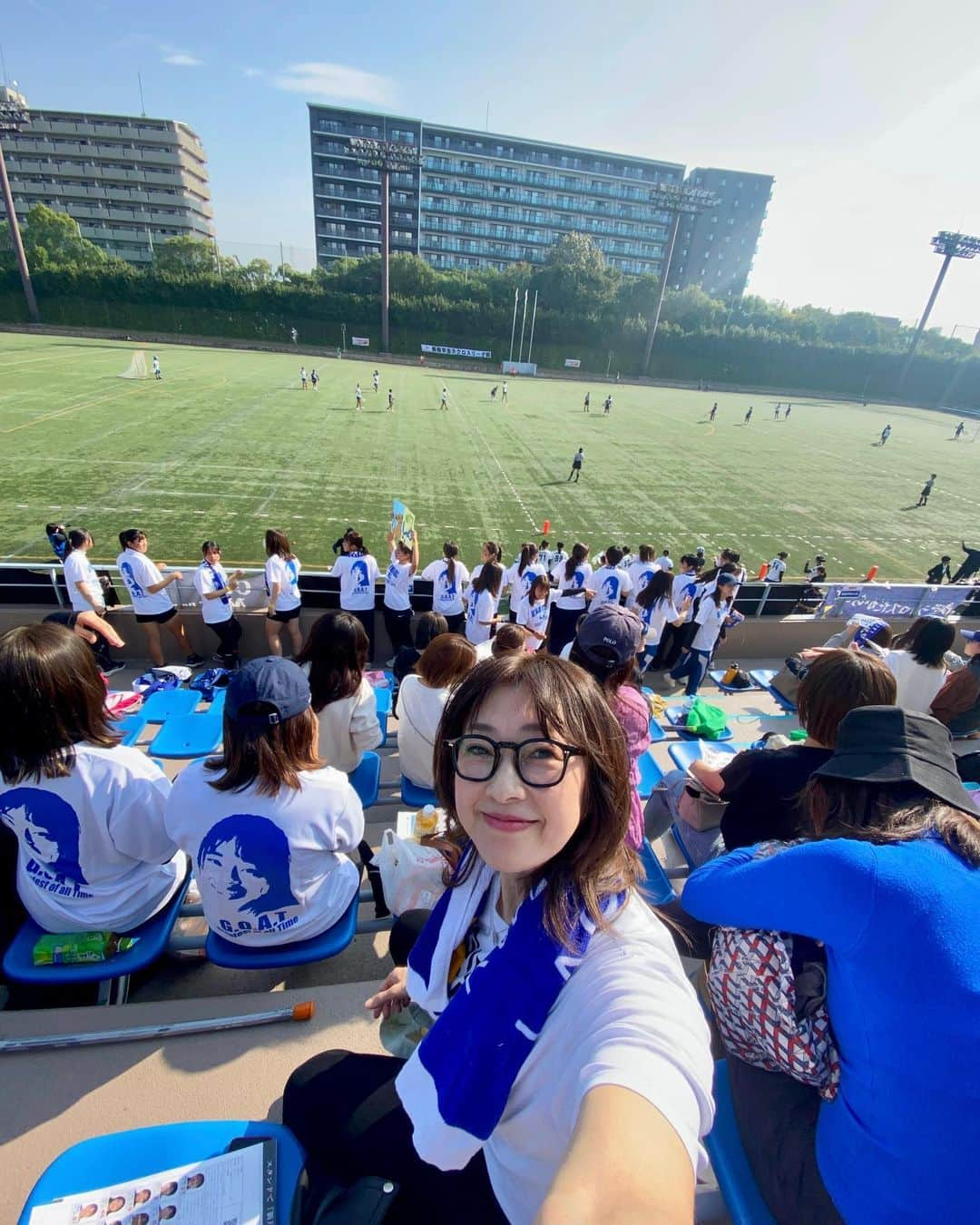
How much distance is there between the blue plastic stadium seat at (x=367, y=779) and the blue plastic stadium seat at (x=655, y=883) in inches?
64.0

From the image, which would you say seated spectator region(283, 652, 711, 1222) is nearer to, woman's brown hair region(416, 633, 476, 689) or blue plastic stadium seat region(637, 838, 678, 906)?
blue plastic stadium seat region(637, 838, 678, 906)

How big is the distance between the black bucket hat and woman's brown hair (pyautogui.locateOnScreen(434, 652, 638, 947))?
24.7 inches

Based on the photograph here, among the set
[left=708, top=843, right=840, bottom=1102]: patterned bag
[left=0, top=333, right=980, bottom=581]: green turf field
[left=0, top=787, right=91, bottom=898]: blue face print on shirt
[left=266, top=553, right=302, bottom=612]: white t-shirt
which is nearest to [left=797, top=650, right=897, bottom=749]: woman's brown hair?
[left=708, top=843, right=840, bottom=1102]: patterned bag

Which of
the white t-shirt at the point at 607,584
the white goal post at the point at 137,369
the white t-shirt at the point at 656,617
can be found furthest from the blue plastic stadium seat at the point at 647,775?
the white goal post at the point at 137,369

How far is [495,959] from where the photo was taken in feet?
4.11

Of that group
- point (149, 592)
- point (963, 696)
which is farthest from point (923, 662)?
point (149, 592)

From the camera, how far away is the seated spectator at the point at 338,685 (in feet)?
10.4

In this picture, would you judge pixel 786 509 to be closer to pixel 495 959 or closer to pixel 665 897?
pixel 665 897

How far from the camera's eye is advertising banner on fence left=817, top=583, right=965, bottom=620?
7480 mm

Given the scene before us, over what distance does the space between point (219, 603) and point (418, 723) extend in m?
3.75

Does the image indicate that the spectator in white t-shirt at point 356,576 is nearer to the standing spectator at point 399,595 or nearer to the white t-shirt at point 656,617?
the standing spectator at point 399,595

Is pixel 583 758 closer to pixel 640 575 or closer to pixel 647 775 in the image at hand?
pixel 647 775

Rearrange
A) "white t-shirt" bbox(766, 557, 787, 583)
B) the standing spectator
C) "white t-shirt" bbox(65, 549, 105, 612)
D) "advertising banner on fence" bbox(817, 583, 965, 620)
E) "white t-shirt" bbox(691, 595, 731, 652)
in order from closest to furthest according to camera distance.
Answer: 1. "white t-shirt" bbox(65, 549, 105, 612)
2. "white t-shirt" bbox(691, 595, 731, 652)
3. the standing spectator
4. "advertising banner on fence" bbox(817, 583, 965, 620)
5. "white t-shirt" bbox(766, 557, 787, 583)

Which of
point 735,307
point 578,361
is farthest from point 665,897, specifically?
point 735,307
